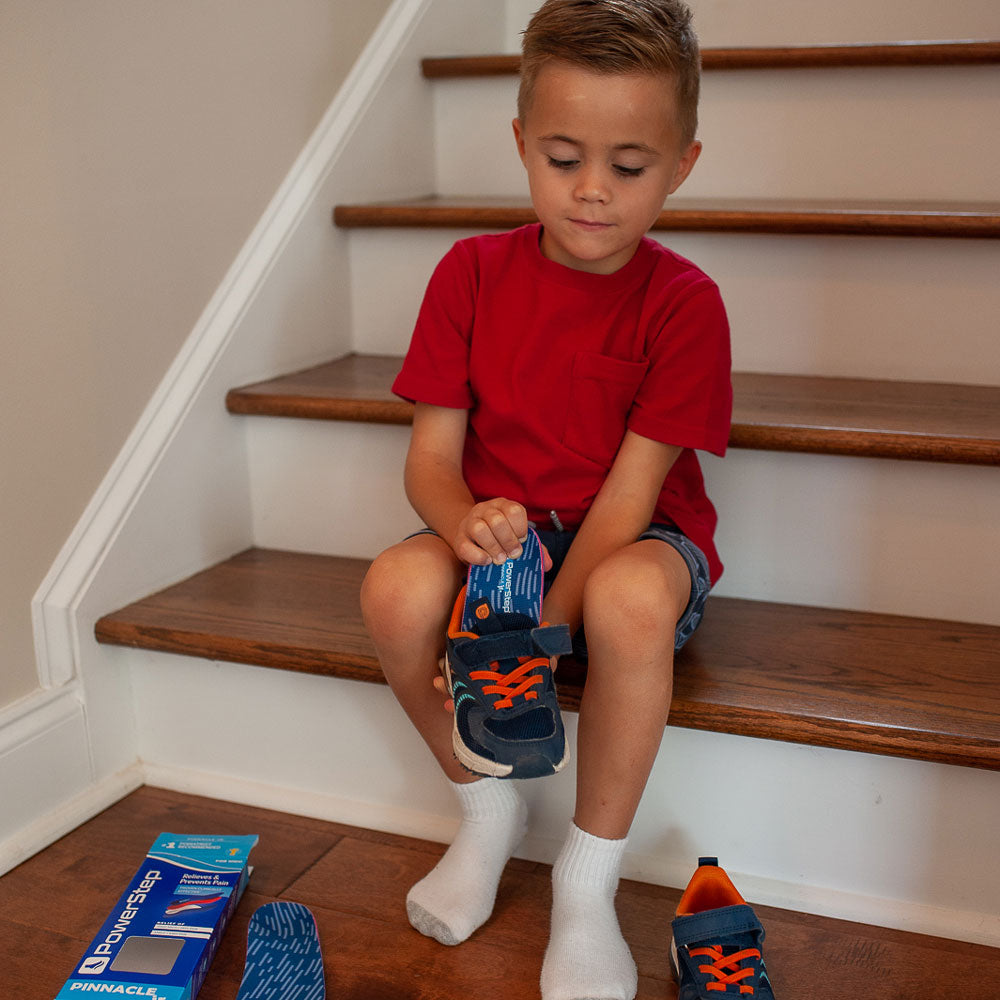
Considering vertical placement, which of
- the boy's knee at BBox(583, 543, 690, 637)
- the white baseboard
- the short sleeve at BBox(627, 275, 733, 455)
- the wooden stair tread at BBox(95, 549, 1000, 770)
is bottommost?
the white baseboard

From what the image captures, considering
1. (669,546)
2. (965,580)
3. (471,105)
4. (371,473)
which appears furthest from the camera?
(471,105)

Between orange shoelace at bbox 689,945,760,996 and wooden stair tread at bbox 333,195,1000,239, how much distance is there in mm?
848

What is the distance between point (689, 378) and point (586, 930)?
540mm

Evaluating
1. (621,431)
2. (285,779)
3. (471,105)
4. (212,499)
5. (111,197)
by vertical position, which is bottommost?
(285,779)

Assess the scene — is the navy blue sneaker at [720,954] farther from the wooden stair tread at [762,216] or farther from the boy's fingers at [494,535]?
the wooden stair tread at [762,216]

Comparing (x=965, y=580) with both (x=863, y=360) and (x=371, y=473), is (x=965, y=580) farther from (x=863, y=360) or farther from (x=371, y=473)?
(x=371, y=473)

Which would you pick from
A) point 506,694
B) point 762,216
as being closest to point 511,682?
point 506,694

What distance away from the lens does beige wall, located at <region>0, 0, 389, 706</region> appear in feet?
3.79

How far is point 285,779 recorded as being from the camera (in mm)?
1300

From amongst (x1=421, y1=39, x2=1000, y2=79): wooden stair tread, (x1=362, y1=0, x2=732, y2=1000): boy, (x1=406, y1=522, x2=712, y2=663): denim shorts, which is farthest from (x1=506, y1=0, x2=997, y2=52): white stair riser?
(x1=406, y1=522, x2=712, y2=663): denim shorts

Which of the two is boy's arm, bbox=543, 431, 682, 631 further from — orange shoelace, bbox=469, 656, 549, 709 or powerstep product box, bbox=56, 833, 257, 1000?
powerstep product box, bbox=56, 833, 257, 1000

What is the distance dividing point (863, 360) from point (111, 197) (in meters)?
0.97

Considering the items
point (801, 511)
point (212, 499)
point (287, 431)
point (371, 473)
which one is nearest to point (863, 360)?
point (801, 511)

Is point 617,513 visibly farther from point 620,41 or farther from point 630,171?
point 620,41
